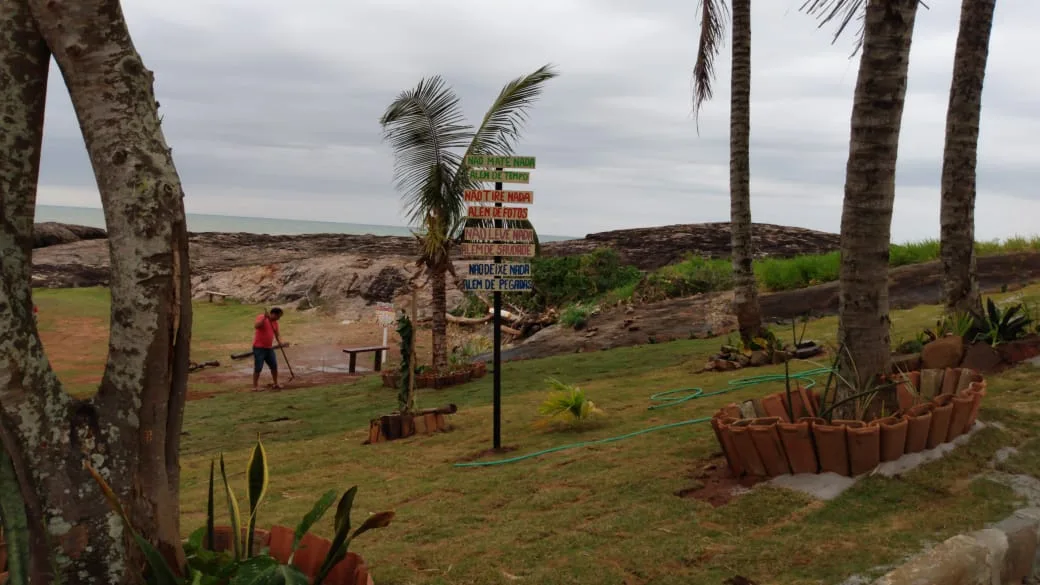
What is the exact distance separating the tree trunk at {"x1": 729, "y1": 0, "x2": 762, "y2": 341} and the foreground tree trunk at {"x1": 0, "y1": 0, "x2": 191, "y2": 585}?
9.10 m

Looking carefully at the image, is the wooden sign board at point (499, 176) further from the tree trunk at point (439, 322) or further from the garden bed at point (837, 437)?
the tree trunk at point (439, 322)

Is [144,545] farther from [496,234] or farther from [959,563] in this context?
[496,234]

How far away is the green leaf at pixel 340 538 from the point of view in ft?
10.6

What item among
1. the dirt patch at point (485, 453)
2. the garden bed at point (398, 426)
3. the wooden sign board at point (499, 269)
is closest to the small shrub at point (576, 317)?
the garden bed at point (398, 426)

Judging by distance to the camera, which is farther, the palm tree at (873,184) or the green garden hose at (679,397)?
the green garden hose at (679,397)

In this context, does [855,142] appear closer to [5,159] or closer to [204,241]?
[5,159]

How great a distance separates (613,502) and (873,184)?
2.57 metres

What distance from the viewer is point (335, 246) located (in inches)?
1642

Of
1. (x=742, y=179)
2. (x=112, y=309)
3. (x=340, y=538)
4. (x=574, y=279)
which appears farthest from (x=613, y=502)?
(x=574, y=279)

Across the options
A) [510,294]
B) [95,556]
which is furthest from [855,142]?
[510,294]

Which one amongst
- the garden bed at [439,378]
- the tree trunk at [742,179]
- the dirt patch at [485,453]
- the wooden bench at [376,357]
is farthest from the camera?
the wooden bench at [376,357]

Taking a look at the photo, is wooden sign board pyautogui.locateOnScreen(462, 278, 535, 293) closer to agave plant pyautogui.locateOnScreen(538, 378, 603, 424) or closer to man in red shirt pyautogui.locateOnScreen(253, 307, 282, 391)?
agave plant pyautogui.locateOnScreen(538, 378, 603, 424)

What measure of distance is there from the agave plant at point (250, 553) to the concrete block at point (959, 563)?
2.22m

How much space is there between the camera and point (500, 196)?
776 cm
